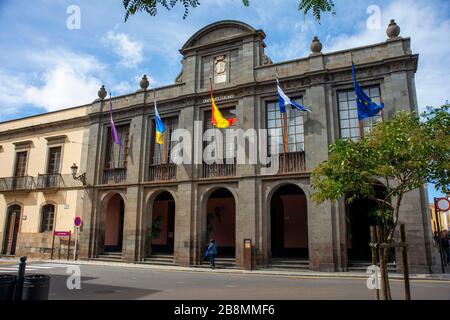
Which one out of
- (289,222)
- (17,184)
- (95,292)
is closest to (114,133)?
(17,184)

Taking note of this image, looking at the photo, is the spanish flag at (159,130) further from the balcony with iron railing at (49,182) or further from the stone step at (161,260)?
the balcony with iron railing at (49,182)

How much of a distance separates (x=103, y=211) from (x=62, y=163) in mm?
5000

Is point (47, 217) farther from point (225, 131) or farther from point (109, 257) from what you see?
point (225, 131)

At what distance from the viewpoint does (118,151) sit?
22953mm

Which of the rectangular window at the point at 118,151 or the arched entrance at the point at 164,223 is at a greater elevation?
the rectangular window at the point at 118,151

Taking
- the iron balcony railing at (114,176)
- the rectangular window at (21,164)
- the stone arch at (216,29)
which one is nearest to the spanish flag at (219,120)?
the stone arch at (216,29)

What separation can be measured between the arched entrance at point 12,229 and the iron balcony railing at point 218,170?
15218 millimetres

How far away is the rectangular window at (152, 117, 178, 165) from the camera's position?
21.2m

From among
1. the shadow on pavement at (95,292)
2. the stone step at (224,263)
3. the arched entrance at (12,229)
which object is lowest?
the shadow on pavement at (95,292)

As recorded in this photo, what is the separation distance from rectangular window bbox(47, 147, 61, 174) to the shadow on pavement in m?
14.9

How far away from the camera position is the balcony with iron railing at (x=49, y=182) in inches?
955

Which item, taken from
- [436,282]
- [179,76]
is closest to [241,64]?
[179,76]

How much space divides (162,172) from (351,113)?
10.9 metres

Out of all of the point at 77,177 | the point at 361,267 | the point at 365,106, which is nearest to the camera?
the point at 365,106
